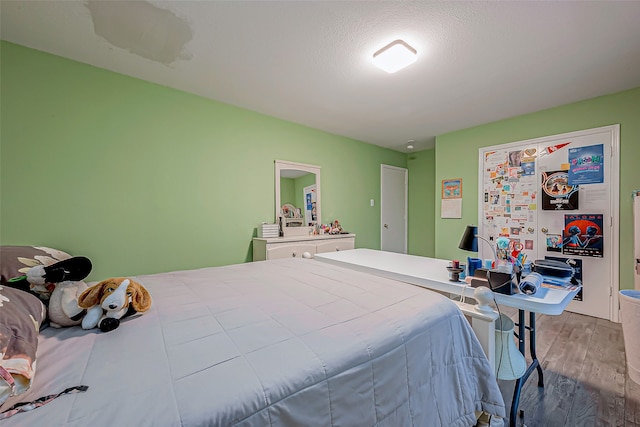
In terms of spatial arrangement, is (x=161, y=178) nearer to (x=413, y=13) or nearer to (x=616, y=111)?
(x=413, y=13)

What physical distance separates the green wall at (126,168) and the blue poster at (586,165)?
11.4 feet

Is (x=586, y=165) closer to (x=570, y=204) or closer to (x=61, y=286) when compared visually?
(x=570, y=204)

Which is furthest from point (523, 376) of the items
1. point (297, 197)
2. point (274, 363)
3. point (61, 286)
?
point (297, 197)

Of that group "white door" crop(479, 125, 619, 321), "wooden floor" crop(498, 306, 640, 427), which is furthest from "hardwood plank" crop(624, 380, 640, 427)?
"white door" crop(479, 125, 619, 321)

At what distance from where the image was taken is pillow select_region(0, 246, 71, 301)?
1.06 meters

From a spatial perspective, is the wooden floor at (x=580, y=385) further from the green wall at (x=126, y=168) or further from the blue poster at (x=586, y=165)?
the green wall at (x=126, y=168)

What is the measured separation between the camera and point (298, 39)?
1868mm

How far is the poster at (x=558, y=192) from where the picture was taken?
9.55 feet

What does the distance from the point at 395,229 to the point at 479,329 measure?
3.87m

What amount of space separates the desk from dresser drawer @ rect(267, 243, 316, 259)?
0.76m

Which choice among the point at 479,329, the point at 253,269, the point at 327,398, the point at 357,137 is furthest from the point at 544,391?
the point at 357,137

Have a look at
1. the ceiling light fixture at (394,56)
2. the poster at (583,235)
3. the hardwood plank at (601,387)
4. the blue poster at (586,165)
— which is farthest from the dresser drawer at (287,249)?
the blue poster at (586,165)

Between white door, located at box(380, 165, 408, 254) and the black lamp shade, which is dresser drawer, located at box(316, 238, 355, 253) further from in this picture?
the black lamp shade

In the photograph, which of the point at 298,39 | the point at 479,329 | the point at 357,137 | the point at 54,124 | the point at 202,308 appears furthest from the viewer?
the point at 357,137
